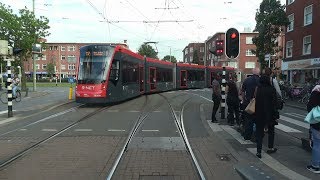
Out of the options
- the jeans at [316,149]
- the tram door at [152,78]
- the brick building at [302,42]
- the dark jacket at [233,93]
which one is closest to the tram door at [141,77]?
the tram door at [152,78]

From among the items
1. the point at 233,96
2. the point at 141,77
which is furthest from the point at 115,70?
the point at 233,96

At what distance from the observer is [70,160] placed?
28.8 feet

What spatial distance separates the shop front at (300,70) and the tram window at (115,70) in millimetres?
16873

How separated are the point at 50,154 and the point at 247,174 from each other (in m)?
4.38

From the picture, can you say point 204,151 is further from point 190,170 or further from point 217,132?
point 217,132

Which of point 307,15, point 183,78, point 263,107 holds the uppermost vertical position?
point 307,15

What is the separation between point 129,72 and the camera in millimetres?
25562

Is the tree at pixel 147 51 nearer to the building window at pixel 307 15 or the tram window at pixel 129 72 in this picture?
the building window at pixel 307 15

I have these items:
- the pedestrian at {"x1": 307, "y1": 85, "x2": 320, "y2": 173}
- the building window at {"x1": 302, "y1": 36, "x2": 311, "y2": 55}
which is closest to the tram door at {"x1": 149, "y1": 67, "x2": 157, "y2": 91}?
the building window at {"x1": 302, "y1": 36, "x2": 311, "y2": 55}

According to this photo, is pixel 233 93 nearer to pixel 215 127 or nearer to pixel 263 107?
pixel 215 127

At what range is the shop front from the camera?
3475cm

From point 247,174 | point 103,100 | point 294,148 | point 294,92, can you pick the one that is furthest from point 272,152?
point 294,92

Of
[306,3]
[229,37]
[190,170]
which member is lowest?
[190,170]

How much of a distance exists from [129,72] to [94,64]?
407 centimetres
